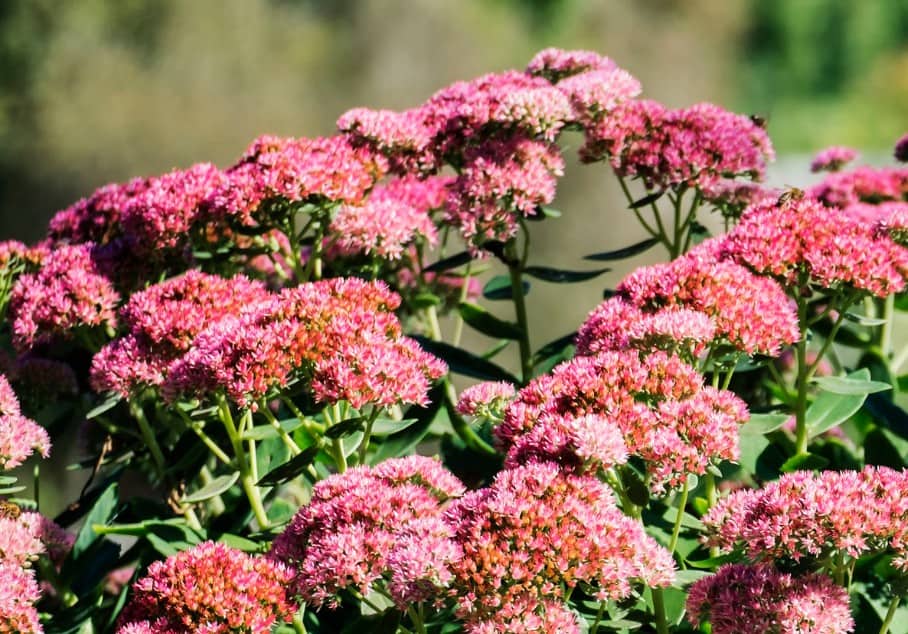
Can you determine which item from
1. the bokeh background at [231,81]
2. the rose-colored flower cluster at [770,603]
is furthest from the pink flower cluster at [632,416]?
the bokeh background at [231,81]

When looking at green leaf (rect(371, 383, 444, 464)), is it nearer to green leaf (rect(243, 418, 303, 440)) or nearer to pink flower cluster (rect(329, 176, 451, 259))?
green leaf (rect(243, 418, 303, 440))

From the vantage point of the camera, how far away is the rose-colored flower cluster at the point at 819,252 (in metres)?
2.08

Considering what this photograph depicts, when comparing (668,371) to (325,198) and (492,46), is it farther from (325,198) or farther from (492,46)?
(492,46)

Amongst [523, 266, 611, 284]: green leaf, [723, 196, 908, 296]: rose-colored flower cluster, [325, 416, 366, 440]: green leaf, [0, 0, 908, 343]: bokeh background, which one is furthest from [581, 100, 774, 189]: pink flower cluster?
[0, 0, 908, 343]: bokeh background

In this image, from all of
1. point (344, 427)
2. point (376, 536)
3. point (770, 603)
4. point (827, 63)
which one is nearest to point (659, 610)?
point (770, 603)

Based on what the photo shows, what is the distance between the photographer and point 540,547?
1571mm

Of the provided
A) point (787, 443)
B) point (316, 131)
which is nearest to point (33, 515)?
point (787, 443)

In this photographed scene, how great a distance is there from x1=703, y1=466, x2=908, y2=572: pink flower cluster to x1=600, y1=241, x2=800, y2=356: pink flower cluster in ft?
0.96

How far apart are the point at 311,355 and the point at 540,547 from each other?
1.75ft

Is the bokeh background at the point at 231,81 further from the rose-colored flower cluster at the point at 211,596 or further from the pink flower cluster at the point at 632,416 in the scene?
the rose-colored flower cluster at the point at 211,596

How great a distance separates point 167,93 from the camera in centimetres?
883

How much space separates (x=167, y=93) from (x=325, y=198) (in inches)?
269

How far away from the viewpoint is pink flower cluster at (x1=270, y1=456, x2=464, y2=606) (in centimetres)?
155

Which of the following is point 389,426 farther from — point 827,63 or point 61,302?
point 827,63
